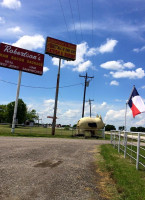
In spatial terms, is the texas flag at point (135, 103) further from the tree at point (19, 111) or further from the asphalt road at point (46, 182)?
the tree at point (19, 111)

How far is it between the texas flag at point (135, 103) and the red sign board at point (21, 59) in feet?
55.8

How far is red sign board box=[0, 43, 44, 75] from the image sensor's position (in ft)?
91.0

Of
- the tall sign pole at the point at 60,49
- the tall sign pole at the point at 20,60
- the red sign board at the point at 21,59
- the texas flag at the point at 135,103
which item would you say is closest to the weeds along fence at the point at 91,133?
the tall sign pole at the point at 20,60

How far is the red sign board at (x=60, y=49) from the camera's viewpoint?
31.5m

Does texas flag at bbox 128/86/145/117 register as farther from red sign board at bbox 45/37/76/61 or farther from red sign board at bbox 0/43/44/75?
red sign board at bbox 45/37/76/61

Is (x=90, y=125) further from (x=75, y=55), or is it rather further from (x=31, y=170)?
(x=31, y=170)

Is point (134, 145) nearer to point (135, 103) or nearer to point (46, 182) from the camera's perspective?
point (46, 182)

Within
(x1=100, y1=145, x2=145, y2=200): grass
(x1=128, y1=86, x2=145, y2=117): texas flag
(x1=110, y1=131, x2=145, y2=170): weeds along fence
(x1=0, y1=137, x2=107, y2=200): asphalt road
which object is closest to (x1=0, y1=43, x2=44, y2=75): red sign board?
(x1=128, y1=86, x2=145, y2=117): texas flag

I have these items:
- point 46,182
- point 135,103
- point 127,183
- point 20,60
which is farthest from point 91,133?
point 46,182

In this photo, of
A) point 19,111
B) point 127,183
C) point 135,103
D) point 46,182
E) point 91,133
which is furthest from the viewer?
point 19,111

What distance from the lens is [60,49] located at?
1264 inches

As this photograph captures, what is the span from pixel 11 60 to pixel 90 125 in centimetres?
1433

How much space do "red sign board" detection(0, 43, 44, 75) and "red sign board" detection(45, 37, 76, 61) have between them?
1898 mm

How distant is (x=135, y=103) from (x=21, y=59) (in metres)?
18.8
